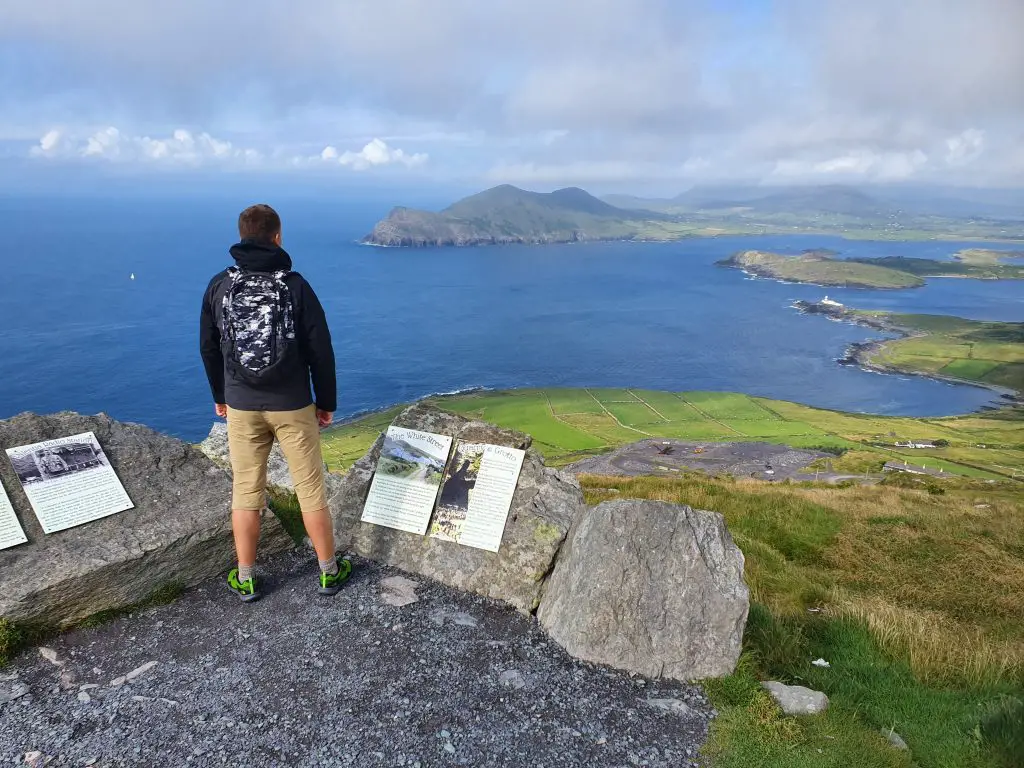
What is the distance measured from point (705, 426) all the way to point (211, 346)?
326 ft

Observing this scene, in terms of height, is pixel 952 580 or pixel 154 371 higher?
pixel 952 580

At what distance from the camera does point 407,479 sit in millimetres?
8688

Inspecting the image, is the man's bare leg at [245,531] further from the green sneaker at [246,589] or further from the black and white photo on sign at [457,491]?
the black and white photo on sign at [457,491]

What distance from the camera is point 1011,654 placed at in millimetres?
7324

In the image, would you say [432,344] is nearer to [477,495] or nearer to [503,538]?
[477,495]

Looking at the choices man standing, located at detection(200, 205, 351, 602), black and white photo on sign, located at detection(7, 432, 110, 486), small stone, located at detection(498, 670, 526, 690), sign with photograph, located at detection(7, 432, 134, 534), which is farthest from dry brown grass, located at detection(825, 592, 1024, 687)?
black and white photo on sign, located at detection(7, 432, 110, 486)

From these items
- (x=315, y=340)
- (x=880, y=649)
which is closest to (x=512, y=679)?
(x=315, y=340)

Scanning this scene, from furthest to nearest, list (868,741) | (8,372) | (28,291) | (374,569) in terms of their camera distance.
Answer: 1. (28,291)
2. (8,372)
3. (374,569)
4. (868,741)

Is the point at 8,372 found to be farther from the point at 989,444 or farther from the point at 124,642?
the point at 989,444

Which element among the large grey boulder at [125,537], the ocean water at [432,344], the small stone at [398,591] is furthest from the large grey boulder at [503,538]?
the ocean water at [432,344]

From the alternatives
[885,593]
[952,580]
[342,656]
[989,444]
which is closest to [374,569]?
[342,656]

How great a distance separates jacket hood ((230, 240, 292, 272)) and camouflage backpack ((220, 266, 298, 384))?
64mm

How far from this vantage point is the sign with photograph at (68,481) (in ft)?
23.8

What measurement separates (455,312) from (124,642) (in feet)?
533
